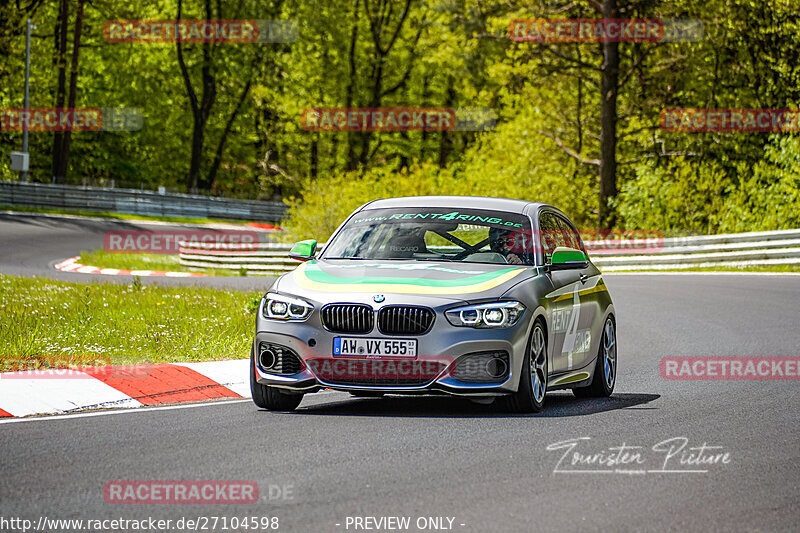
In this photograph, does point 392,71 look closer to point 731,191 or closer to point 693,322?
point 731,191

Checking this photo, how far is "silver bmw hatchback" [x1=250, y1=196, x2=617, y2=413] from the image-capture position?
8.47 metres

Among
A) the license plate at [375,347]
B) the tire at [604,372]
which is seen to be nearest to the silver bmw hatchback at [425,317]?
the license plate at [375,347]

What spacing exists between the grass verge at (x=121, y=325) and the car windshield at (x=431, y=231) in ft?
7.81

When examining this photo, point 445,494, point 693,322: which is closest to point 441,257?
point 445,494

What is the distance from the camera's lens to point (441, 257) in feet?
31.9

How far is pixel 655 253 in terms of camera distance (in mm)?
30734

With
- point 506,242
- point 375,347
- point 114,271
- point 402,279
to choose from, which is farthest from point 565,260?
point 114,271

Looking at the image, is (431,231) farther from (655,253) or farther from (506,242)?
(655,253)

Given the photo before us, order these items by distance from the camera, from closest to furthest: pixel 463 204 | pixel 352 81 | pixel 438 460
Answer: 1. pixel 438 460
2. pixel 463 204
3. pixel 352 81

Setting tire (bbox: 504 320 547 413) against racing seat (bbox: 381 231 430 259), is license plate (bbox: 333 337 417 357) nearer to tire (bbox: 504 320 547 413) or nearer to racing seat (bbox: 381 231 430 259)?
tire (bbox: 504 320 547 413)

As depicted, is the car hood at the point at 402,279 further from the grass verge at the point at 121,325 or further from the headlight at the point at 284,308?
the grass verge at the point at 121,325

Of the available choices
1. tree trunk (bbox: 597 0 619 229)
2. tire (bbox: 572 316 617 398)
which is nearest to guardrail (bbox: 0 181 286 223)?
tree trunk (bbox: 597 0 619 229)

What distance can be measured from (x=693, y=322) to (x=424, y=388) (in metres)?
9.44

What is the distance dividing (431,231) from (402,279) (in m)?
1.22
